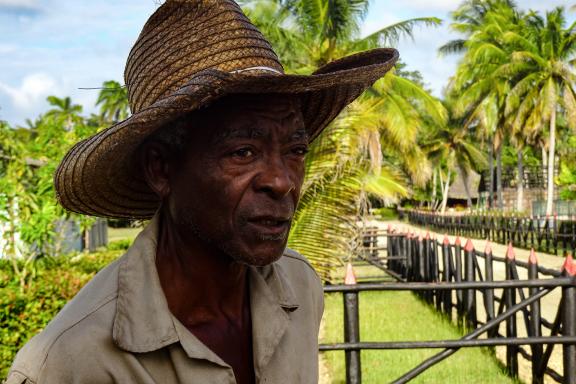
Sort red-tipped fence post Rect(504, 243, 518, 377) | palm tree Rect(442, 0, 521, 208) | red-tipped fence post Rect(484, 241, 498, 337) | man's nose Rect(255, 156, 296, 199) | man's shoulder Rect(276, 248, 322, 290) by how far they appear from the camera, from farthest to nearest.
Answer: palm tree Rect(442, 0, 521, 208), red-tipped fence post Rect(484, 241, 498, 337), red-tipped fence post Rect(504, 243, 518, 377), man's shoulder Rect(276, 248, 322, 290), man's nose Rect(255, 156, 296, 199)

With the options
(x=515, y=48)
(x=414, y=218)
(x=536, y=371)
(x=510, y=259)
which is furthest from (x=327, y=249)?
(x=414, y=218)

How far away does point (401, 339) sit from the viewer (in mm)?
8938

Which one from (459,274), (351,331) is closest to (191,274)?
(351,331)

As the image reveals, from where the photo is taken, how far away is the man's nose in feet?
4.64

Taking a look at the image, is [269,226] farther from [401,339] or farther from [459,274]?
[459,274]

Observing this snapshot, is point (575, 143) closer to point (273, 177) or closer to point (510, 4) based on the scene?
point (510, 4)

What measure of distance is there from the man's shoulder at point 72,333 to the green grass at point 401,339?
18.9 ft

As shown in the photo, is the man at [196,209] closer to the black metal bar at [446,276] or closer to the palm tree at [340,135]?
Result: the palm tree at [340,135]

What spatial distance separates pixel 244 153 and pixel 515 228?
84.2ft

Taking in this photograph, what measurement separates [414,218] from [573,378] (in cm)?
3958

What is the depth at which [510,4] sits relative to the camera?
136ft

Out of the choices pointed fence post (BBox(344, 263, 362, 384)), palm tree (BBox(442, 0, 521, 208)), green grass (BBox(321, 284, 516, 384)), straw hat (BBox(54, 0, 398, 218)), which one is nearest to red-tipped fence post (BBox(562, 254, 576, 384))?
pointed fence post (BBox(344, 263, 362, 384))

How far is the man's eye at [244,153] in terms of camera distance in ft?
4.69

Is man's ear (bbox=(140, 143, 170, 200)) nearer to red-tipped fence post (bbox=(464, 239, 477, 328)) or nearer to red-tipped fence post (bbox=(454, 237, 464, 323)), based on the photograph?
red-tipped fence post (bbox=(464, 239, 477, 328))
